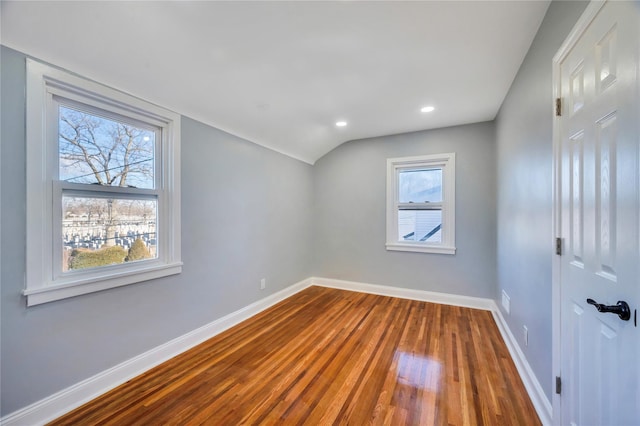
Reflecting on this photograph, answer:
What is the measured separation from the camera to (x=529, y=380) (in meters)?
1.76

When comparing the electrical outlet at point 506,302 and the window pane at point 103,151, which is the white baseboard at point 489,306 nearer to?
the electrical outlet at point 506,302

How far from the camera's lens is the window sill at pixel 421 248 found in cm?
354

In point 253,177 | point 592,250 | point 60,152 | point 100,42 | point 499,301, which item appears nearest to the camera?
point 592,250

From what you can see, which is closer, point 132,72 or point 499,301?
point 132,72

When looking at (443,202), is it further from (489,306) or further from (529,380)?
(529,380)

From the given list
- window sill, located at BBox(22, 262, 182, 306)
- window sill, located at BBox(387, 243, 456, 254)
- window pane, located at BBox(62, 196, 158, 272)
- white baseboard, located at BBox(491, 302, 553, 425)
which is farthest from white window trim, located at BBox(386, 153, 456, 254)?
window pane, located at BBox(62, 196, 158, 272)

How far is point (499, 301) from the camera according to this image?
2.93m

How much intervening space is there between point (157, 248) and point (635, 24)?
3053 mm

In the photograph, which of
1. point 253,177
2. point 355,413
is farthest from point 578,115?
point 253,177

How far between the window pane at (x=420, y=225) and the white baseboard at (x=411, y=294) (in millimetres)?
782

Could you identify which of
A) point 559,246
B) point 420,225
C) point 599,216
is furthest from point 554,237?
point 420,225

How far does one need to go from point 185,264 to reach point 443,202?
3397mm

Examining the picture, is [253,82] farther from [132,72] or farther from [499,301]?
[499,301]

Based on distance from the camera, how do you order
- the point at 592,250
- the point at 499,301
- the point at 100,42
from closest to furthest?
the point at 592,250
the point at 100,42
the point at 499,301
